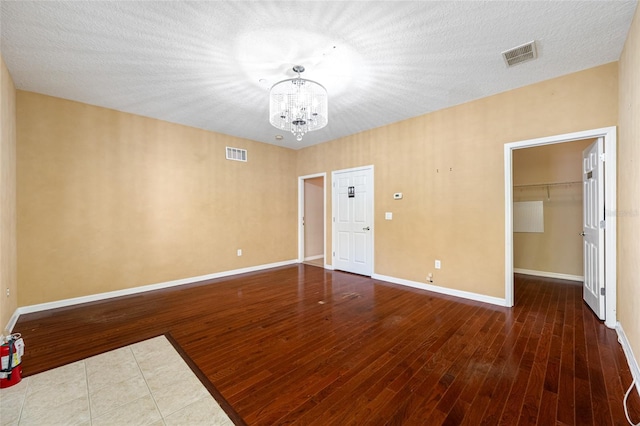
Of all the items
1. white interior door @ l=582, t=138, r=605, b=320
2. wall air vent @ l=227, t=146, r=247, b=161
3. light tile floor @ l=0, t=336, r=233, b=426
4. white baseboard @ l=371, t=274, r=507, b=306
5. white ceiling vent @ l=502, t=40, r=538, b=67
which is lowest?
light tile floor @ l=0, t=336, r=233, b=426

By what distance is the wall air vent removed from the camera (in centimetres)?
518

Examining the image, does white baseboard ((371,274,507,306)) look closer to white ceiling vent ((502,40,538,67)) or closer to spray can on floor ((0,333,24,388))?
white ceiling vent ((502,40,538,67))

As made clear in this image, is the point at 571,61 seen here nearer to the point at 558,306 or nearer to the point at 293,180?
the point at 558,306

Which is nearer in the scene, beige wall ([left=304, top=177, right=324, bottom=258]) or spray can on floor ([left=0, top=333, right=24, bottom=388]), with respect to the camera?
spray can on floor ([left=0, top=333, right=24, bottom=388])

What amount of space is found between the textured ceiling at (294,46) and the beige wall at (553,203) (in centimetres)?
237

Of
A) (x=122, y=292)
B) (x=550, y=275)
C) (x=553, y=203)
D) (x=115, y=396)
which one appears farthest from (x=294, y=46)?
(x=550, y=275)

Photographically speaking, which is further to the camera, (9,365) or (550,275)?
(550,275)

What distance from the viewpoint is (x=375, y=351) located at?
2.31 m

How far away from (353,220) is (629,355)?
380cm

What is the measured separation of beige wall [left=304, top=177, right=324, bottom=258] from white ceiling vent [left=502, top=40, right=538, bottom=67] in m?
4.69

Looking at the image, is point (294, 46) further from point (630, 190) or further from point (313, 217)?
point (313, 217)

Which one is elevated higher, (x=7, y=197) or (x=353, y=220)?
(x=7, y=197)

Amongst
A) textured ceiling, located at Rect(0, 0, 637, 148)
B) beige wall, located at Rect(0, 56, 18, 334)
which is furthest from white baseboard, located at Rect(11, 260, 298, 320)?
textured ceiling, located at Rect(0, 0, 637, 148)

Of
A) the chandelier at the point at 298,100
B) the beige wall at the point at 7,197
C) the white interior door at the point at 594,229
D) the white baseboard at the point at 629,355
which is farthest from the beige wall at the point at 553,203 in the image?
the beige wall at the point at 7,197
